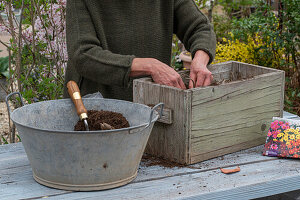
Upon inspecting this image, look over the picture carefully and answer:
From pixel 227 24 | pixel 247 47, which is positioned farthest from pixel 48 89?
pixel 227 24

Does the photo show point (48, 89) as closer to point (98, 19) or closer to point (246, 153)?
point (98, 19)

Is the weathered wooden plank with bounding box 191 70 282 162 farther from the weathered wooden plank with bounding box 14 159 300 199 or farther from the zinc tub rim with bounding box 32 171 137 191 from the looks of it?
the zinc tub rim with bounding box 32 171 137 191

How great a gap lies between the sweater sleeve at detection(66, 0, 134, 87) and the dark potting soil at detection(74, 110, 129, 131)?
0.87 feet

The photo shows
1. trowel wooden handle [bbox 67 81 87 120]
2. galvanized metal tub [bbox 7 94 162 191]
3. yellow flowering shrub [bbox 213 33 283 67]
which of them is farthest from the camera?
yellow flowering shrub [bbox 213 33 283 67]

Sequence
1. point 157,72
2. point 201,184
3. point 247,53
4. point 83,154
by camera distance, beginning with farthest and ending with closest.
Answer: point 247,53
point 157,72
point 201,184
point 83,154

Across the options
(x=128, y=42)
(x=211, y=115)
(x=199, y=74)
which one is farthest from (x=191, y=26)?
(x=211, y=115)

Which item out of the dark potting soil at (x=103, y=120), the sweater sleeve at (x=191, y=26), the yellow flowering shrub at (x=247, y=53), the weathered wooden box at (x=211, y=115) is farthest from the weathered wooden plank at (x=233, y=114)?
the yellow flowering shrub at (x=247, y=53)

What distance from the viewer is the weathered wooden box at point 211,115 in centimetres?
164

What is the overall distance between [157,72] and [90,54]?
1.01ft

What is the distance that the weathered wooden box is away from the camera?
1.64 metres

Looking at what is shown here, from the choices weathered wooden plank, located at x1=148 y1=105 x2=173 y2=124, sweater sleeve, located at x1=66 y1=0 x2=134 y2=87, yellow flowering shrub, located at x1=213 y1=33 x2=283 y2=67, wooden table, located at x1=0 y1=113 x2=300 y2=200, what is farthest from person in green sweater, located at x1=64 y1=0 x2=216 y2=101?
yellow flowering shrub, located at x1=213 y1=33 x2=283 y2=67

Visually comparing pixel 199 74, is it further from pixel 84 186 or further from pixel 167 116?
pixel 84 186

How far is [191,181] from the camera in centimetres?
152

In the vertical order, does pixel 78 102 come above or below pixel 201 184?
above
